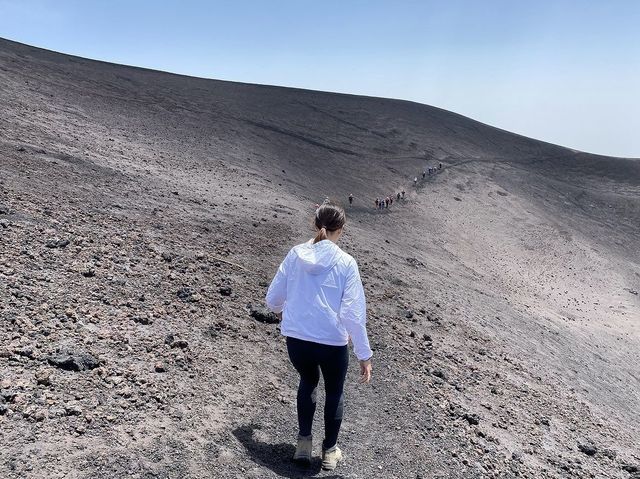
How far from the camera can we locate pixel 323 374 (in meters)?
3.72

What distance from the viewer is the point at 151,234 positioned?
8320mm

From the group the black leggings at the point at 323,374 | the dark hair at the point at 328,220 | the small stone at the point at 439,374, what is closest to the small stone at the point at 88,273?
the black leggings at the point at 323,374

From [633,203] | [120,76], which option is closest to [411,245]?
[120,76]

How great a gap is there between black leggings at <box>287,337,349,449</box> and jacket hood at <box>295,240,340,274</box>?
0.53m

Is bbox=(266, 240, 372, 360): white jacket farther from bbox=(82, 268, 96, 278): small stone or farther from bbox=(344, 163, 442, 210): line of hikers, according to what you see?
bbox=(344, 163, 442, 210): line of hikers

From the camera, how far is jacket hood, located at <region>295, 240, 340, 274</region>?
361cm

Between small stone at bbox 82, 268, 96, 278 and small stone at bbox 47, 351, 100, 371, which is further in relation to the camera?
small stone at bbox 82, 268, 96, 278

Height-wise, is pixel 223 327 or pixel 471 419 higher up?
pixel 223 327

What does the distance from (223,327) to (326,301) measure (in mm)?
2878

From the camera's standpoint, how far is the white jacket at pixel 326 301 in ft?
11.8

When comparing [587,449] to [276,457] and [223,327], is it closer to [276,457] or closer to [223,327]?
[276,457]

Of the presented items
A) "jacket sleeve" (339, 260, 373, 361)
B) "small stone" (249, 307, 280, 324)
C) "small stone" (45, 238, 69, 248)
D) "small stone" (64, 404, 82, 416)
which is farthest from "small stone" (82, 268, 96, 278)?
"jacket sleeve" (339, 260, 373, 361)

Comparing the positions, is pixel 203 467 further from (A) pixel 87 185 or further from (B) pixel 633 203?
(B) pixel 633 203

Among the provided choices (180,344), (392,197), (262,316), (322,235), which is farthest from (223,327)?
(392,197)
